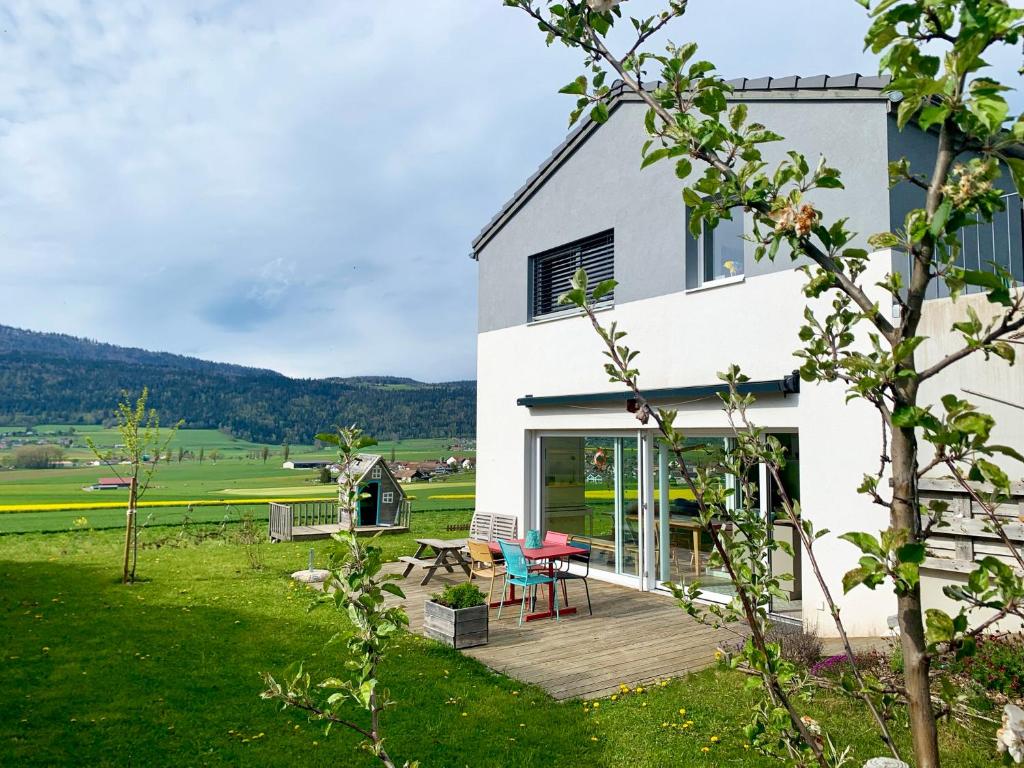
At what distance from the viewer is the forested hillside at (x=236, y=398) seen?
166 feet

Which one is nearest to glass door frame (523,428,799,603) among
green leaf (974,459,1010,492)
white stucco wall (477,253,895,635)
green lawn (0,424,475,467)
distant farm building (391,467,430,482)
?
white stucco wall (477,253,895,635)

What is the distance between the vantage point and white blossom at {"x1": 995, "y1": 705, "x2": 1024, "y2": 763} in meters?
0.97

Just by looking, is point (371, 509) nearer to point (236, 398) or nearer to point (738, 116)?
point (738, 116)

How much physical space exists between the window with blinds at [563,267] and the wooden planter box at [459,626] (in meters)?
5.71

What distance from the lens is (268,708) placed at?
5.89 meters

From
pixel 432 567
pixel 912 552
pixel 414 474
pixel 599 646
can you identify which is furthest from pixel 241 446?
pixel 912 552

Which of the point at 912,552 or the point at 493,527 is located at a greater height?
the point at 912,552

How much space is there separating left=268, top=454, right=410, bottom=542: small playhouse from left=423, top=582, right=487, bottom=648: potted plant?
10.4m

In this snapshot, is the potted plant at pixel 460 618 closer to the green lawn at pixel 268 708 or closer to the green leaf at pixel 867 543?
the green lawn at pixel 268 708

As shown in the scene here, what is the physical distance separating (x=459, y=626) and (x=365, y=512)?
41.3ft

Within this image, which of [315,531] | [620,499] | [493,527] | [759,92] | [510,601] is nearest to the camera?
[759,92]

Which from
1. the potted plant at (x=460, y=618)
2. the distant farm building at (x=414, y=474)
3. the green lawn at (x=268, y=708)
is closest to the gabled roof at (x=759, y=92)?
the green lawn at (x=268, y=708)

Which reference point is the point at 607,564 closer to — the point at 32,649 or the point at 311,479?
the point at 32,649

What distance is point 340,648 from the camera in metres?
7.38
